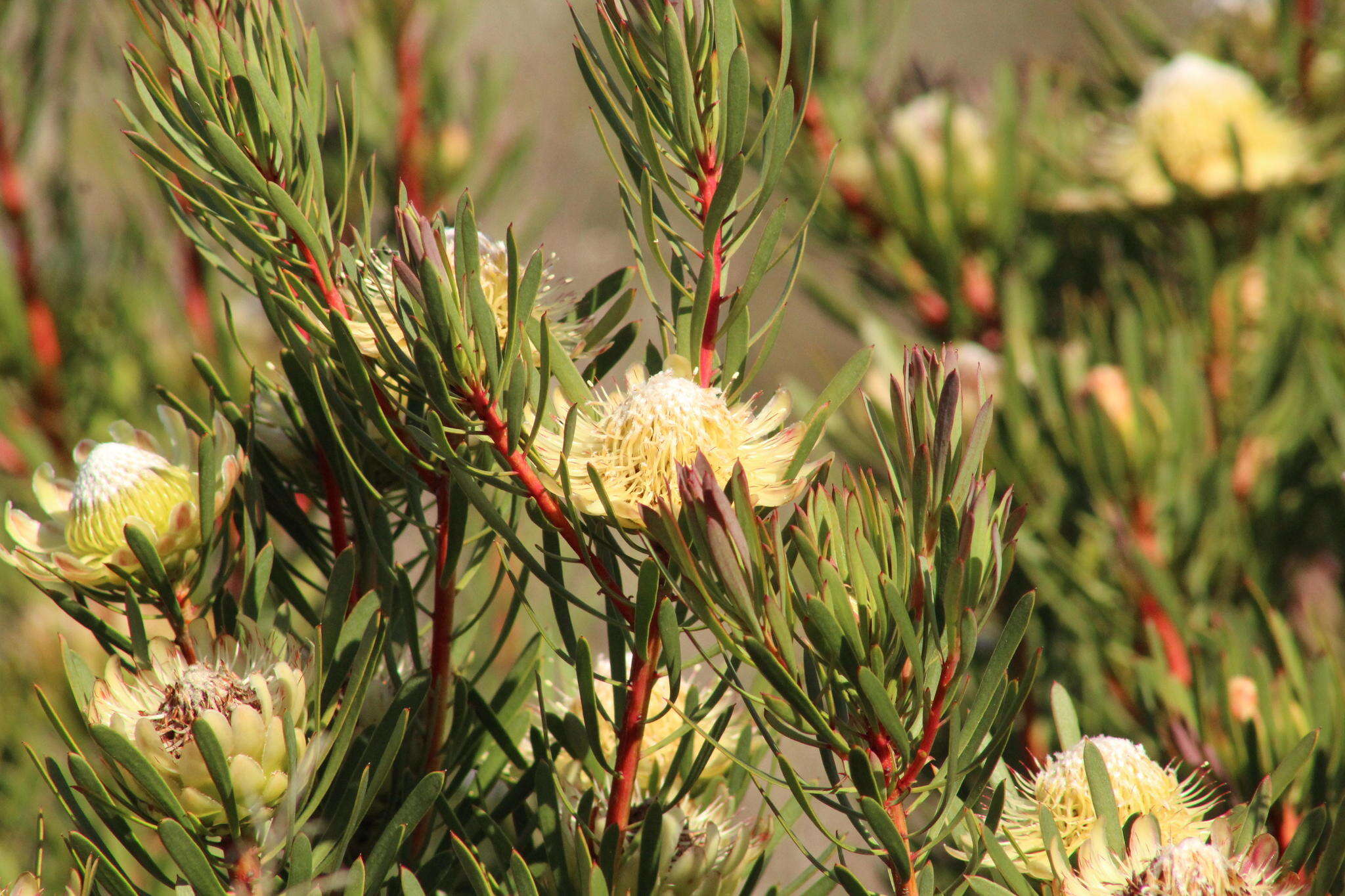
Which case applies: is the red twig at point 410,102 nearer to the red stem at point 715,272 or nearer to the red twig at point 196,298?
the red twig at point 196,298

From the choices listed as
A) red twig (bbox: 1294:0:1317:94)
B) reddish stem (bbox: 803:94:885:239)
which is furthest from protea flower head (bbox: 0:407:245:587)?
red twig (bbox: 1294:0:1317:94)

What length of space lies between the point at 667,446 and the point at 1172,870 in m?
→ 0.12

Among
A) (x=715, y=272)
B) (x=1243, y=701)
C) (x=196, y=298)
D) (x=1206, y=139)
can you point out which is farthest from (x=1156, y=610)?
(x=196, y=298)

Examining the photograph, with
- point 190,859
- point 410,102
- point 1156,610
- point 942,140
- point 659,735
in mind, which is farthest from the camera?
point 410,102

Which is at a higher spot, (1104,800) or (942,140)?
(942,140)

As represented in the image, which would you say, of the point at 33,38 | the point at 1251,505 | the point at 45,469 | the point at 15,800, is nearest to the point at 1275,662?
A: the point at 1251,505

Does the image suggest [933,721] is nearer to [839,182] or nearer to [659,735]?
[659,735]

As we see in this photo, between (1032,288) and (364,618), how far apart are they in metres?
0.49

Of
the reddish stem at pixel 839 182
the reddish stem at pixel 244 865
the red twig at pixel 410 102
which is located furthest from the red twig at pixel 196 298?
the reddish stem at pixel 244 865

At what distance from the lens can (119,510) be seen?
0.25 metres

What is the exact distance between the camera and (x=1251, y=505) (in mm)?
532

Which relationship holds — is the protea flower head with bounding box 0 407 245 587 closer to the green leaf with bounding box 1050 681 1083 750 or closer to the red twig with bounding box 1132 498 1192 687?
the green leaf with bounding box 1050 681 1083 750

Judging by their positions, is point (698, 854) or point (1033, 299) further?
point (1033, 299)

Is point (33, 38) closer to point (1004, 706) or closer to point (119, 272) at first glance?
point (119, 272)
